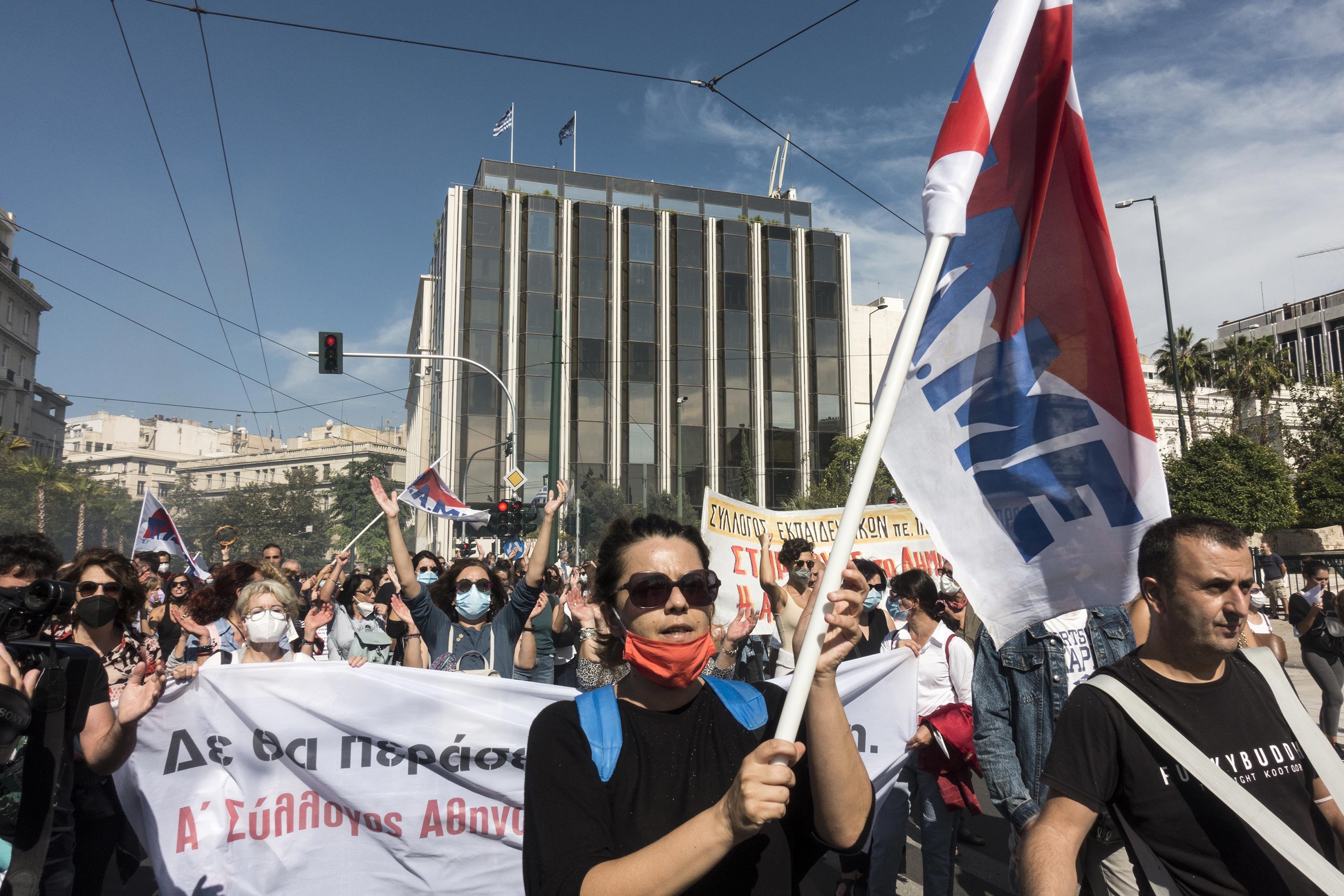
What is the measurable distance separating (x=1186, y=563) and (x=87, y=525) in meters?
77.5

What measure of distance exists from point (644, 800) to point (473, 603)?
13.8 ft

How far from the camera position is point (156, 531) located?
38.8 feet

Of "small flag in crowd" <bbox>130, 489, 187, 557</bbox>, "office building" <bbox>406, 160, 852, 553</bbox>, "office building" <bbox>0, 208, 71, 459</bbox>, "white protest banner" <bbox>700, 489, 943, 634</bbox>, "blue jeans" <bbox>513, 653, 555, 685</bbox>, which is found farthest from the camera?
"office building" <bbox>0, 208, 71, 459</bbox>

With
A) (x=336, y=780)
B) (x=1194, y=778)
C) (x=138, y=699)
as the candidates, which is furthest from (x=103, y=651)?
(x=1194, y=778)

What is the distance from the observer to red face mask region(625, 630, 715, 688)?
1933mm

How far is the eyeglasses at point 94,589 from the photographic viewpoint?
3998 mm

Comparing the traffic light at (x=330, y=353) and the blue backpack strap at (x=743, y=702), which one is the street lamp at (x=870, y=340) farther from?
the blue backpack strap at (x=743, y=702)

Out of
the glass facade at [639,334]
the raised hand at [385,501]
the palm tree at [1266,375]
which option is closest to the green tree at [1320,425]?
the palm tree at [1266,375]

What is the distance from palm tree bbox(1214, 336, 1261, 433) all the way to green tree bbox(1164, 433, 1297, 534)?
9.09m

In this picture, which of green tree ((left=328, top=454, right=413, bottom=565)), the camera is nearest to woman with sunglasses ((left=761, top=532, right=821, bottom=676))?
the camera

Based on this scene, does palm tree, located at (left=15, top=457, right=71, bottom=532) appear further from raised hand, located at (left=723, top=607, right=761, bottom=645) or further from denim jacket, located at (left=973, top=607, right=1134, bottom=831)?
denim jacket, located at (left=973, top=607, right=1134, bottom=831)

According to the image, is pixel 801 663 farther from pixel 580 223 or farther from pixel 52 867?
pixel 580 223

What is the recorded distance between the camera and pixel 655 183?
1797 inches

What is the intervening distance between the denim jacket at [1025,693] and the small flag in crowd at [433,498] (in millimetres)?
9209
